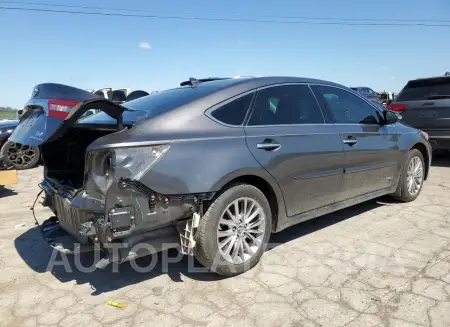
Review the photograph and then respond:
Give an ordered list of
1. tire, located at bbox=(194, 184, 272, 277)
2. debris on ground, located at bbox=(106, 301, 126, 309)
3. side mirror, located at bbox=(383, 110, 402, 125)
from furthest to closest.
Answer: side mirror, located at bbox=(383, 110, 402, 125) → tire, located at bbox=(194, 184, 272, 277) → debris on ground, located at bbox=(106, 301, 126, 309)

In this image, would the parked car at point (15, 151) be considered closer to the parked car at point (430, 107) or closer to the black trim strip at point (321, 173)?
the black trim strip at point (321, 173)

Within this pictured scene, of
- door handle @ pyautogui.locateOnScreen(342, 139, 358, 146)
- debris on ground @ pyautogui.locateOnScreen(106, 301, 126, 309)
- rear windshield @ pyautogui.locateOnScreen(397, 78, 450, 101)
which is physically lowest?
debris on ground @ pyautogui.locateOnScreen(106, 301, 126, 309)

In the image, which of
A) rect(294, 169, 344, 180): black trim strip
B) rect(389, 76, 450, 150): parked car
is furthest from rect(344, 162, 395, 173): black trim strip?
rect(389, 76, 450, 150): parked car

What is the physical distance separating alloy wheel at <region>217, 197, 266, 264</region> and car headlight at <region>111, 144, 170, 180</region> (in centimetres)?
76

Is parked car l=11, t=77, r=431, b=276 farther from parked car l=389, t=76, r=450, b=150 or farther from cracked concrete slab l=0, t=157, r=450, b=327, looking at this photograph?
parked car l=389, t=76, r=450, b=150

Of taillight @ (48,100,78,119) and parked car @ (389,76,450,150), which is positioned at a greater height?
parked car @ (389,76,450,150)

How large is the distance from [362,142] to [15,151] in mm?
7716

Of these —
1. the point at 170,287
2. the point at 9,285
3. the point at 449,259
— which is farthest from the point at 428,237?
the point at 9,285

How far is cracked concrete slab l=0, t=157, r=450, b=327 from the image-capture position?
2.61m

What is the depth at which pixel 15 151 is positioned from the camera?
28.2 ft

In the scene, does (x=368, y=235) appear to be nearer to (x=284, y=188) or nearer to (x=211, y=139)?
(x=284, y=188)

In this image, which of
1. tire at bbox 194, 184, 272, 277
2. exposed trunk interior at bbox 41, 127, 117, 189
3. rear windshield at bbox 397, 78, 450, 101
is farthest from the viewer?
rear windshield at bbox 397, 78, 450, 101

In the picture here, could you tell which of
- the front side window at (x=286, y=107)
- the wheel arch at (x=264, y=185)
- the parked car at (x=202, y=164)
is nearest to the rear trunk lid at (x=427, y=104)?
the parked car at (x=202, y=164)

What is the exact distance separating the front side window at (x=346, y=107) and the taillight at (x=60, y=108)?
242cm
